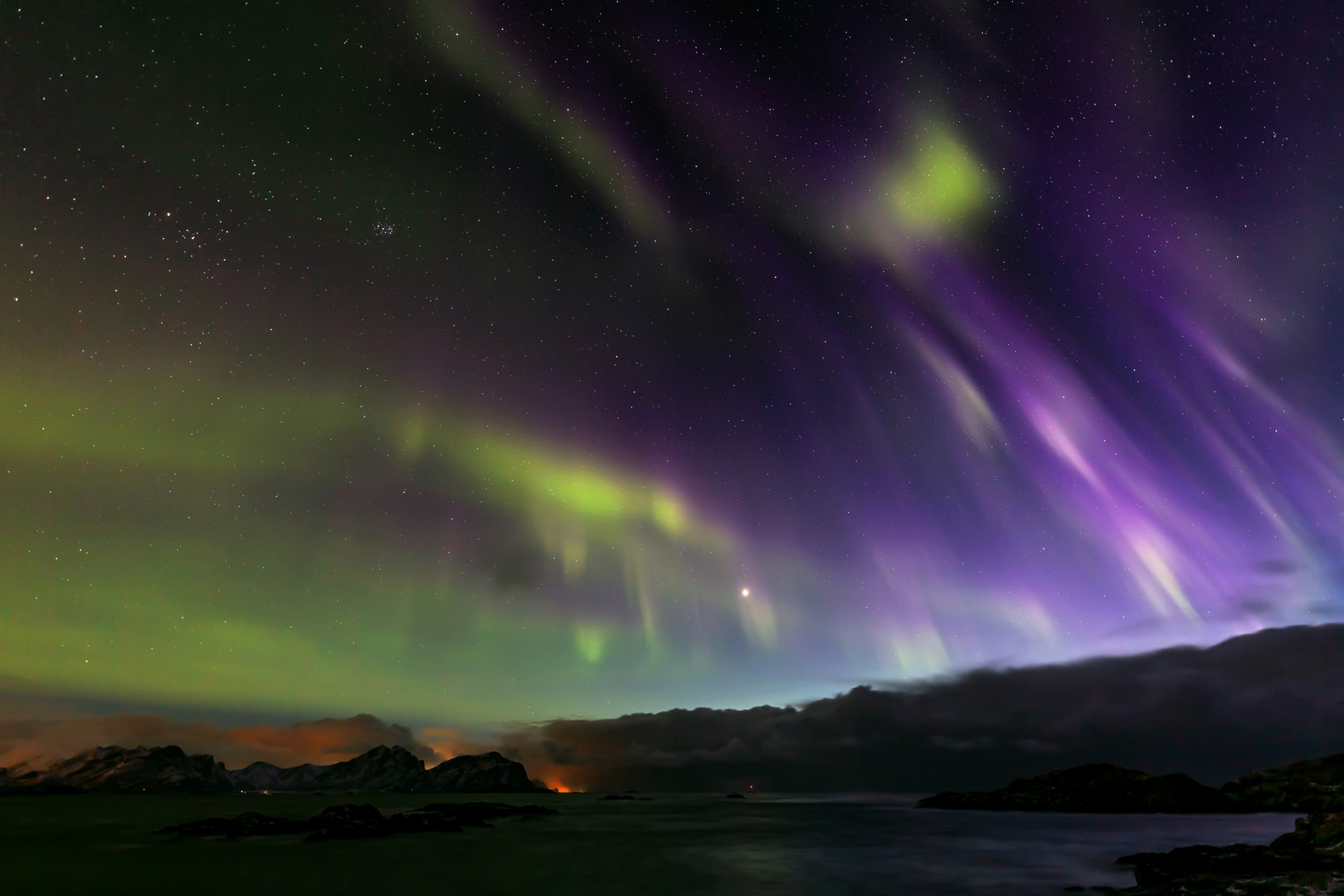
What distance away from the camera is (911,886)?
45750 millimetres

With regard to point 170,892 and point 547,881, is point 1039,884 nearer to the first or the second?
point 547,881

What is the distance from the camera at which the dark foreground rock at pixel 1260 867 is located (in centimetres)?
2819

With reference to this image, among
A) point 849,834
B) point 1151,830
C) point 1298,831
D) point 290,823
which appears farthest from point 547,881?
point 1151,830

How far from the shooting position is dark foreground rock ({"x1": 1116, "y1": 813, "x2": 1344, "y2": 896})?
92.5 feet

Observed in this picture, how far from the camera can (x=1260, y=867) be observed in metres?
34.7

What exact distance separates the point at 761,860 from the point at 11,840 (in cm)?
9329

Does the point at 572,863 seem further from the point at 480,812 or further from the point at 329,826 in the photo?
the point at 480,812

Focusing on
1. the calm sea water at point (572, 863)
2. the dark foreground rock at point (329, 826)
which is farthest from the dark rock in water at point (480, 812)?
the dark foreground rock at point (329, 826)

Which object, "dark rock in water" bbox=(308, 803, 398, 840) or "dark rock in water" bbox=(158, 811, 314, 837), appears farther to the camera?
"dark rock in water" bbox=(158, 811, 314, 837)

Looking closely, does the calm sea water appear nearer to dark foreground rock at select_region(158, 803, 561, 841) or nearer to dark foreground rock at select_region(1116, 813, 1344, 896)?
dark foreground rock at select_region(158, 803, 561, 841)

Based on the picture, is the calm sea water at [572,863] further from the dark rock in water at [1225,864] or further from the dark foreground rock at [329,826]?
the dark rock in water at [1225,864]

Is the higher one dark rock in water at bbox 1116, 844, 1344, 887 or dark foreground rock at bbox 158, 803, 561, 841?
dark rock in water at bbox 1116, 844, 1344, 887

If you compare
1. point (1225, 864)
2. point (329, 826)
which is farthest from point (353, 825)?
point (1225, 864)

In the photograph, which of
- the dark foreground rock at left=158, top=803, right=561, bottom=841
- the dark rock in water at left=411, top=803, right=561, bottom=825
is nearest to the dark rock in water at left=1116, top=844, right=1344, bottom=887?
the dark foreground rock at left=158, top=803, right=561, bottom=841
